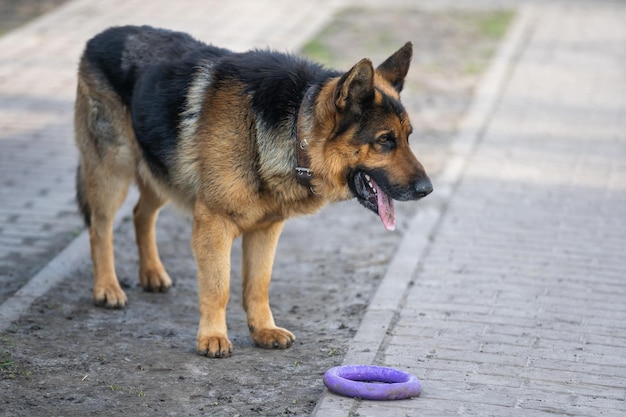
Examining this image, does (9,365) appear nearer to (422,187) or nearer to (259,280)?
(259,280)

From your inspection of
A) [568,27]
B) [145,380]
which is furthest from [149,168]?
[568,27]

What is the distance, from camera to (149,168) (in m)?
6.13

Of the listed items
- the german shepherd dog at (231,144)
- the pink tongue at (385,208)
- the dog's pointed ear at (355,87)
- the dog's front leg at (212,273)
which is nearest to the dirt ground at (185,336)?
the dog's front leg at (212,273)

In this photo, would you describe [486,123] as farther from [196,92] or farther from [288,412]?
[288,412]

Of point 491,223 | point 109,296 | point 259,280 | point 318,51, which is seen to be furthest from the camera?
point 318,51

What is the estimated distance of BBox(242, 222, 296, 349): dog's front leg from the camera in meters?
5.84

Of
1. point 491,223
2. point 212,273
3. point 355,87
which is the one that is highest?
point 355,87

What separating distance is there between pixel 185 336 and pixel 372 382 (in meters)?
1.36

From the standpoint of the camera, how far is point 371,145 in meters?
5.18

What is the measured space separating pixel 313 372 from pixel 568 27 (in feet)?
38.0

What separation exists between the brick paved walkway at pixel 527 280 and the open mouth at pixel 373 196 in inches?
32.9

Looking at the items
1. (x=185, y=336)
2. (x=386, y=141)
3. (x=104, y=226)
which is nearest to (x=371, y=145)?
(x=386, y=141)

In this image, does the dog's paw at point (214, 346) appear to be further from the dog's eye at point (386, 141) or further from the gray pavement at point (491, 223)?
the dog's eye at point (386, 141)

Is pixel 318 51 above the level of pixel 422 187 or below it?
below
